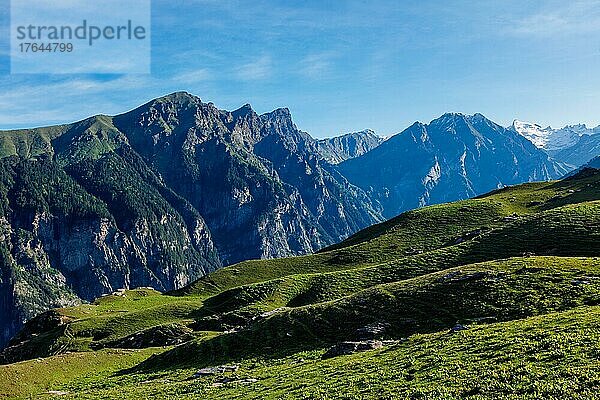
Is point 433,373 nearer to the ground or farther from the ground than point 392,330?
farther from the ground

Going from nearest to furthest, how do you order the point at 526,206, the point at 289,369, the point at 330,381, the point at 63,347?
the point at 330,381 → the point at 289,369 → the point at 63,347 → the point at 526,206

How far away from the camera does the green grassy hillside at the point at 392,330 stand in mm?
30141

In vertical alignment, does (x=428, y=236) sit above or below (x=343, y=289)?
above

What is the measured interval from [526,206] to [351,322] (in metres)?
102

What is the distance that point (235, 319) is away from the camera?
281ft

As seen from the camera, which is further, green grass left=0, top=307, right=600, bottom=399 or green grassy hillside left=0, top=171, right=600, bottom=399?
green grassy hillside left=0, top=171, right=600, bottom=399

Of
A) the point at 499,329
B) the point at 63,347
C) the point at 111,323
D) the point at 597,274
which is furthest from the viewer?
the point at 111,323

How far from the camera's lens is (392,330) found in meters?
53.3

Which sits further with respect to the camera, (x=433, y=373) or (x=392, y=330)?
(x=392, y=330)

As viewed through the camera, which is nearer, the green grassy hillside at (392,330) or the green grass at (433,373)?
the green grass at (433,373)

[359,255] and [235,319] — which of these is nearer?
[235,319]

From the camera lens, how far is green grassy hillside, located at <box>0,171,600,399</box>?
1187 inches

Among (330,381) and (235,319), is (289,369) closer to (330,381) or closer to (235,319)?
(330,381)

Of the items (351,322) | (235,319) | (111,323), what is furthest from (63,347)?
(351,322)
